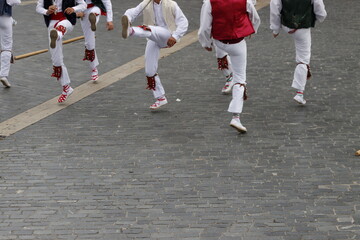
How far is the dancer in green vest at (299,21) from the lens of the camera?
987cm

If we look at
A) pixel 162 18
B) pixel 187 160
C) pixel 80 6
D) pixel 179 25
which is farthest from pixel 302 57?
pixel 80 6

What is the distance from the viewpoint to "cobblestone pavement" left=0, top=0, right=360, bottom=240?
21.3ft

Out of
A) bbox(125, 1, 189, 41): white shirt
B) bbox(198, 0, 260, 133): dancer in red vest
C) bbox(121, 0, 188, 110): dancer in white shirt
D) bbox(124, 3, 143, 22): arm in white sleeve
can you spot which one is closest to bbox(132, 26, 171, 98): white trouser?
bbox(121, 0, 188, 110): dancer in white shirt

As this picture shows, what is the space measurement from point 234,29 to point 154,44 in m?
1.58

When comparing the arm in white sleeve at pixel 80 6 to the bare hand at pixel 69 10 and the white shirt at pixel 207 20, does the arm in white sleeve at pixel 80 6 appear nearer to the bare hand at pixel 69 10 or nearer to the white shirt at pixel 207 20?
the bare hand at pixel 69 10

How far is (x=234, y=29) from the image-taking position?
354 inches

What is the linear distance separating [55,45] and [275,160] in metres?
3.89

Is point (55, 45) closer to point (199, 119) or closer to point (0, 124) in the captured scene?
point (0, 124)

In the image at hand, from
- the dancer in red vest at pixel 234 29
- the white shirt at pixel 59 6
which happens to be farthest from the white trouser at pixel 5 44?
the dancer in red vest at pixel 234 29

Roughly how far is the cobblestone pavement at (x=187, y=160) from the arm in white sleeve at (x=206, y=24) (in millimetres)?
1114

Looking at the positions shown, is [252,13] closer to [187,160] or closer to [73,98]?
[187,160]

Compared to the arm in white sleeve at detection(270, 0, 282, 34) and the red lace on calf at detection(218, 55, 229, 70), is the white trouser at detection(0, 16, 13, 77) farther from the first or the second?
the arm in white sleeve at detection(270, 0, 282, 34)

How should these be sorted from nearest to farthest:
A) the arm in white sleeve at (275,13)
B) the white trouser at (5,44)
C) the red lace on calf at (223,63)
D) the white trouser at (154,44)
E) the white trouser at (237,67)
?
the white trouser at (237,67), the white trouser at (154,44), the arm in white sleeve at (275,13), the red lace on calf at (223,63), the white trouser at (5,44)

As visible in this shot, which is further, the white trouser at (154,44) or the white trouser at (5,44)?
the white trouser at (5,44)
